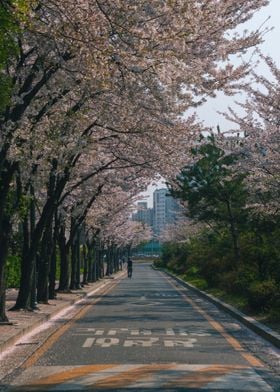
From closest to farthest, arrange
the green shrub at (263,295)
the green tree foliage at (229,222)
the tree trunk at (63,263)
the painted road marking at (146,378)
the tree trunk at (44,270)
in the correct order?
1. the painted road marking at (146,378)
2. the green shrub at (263,295)
3. the green tree foliage at (229,222)
4. the tree trunk at (44,270)
5. the tree trunk at (63,263)

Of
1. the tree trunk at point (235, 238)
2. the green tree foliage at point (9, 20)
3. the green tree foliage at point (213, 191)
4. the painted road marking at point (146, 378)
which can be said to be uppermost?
the green tree foliage at point (213, 191)

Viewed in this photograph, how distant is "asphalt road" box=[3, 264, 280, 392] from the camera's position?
9.88 metres

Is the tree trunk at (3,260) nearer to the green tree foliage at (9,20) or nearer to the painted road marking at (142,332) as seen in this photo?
the painted road marking at (142,332)

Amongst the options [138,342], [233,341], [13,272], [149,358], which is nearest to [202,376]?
[149,358]

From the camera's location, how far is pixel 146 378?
10281 mm

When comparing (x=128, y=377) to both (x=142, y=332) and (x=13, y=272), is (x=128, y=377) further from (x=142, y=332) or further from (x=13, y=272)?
(x=13, y=272)

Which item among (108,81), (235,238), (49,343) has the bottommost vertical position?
(49,343)

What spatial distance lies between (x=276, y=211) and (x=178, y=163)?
3.40m

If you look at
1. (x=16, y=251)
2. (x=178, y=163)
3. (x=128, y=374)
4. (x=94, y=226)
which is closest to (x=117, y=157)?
(x=178, y=163)

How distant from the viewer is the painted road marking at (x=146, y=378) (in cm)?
965

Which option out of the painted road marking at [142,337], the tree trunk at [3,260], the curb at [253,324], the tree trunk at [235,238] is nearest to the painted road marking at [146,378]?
the painted road marking at [142,337]

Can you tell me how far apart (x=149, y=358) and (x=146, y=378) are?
210 centimetres

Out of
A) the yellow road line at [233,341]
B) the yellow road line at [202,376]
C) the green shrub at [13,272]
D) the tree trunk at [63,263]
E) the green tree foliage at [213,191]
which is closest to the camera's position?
the yellow road line at [202,376]

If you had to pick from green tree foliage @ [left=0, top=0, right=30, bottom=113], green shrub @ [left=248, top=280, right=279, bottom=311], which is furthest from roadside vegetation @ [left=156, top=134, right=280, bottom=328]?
green tree foliage @ [left=0, top=0, right=30, bottom=113]
